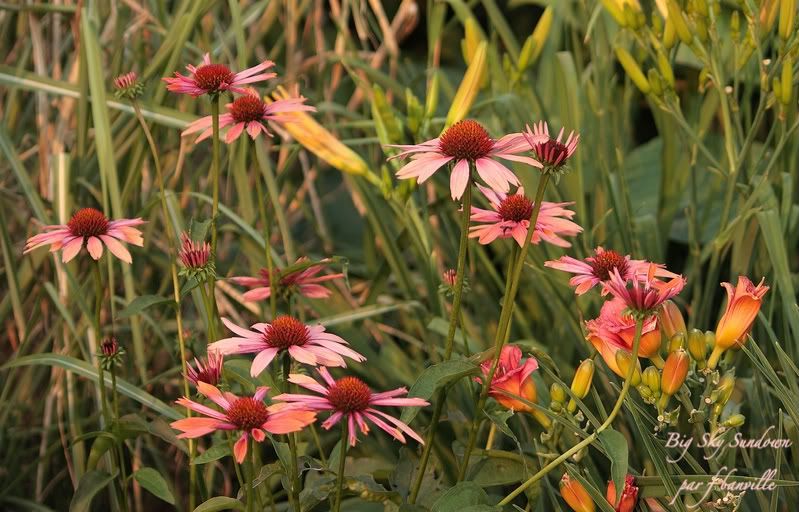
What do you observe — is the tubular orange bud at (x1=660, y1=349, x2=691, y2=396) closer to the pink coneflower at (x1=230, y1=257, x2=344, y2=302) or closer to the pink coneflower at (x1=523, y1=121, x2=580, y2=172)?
the pink coneflower at (x1=523, y1=121, x2=580, y2=172)

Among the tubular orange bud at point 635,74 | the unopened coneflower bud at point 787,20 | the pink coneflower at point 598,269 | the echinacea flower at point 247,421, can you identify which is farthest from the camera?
the tubular orange bud at point 635,74

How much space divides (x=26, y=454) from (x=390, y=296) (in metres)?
0.50

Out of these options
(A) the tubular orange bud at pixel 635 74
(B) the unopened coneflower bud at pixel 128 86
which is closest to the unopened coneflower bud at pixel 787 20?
(A) the tubular orange bud at pixel 635 74

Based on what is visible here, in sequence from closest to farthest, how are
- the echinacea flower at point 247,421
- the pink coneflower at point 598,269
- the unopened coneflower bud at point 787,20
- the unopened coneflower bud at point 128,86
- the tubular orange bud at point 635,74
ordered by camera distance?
the echinacea flower at point 247,421 < the pink coneflower at point 598,269 < the unopened coneflower bud at point 128,86 < the unopened coneflower bud at point 787,20 < the tubular orange bud at point 635,74

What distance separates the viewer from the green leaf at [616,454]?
0.62 metres

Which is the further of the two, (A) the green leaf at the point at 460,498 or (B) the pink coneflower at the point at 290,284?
(B) the pink coneflower at the point at 290,284

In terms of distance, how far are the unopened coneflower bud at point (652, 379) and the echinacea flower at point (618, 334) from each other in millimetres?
15

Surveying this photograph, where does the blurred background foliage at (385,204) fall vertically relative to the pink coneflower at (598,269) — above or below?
below

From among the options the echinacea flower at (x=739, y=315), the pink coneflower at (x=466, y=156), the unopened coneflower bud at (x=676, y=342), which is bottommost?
the unopened coneflower bud at (x=676, y=342)

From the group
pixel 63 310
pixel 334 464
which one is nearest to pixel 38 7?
pixel 63 310

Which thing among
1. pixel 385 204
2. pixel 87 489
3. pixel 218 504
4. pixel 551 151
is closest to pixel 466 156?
pixel 551 151

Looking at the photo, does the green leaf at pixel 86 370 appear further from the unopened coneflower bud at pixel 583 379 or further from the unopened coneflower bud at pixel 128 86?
the unopened coneflower bud at pixel 583 379

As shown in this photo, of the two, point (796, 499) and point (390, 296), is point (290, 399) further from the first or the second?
point (390, 296)

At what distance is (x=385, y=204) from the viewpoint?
4.42 feet
